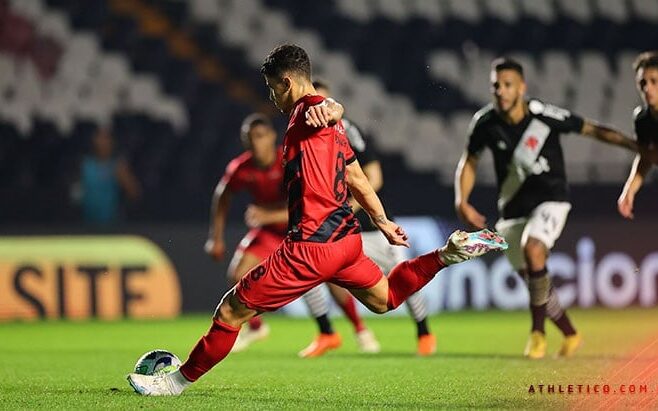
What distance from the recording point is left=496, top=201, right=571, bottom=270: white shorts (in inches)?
376

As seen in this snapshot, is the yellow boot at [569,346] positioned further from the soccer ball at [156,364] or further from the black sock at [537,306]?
the soccer ball at [156,364]

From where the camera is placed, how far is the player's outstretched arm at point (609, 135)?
9227mm

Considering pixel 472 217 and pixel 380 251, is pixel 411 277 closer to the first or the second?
pixel 472 217

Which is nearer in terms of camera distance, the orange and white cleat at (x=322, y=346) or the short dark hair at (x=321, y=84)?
the short dark hair at (x=321, y=84)

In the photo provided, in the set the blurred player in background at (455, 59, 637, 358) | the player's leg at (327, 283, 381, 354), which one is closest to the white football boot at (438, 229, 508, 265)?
the blurred player in background at (455, 59, 637, 358)

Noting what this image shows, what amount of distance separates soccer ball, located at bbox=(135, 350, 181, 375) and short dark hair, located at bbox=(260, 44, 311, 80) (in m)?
1.65

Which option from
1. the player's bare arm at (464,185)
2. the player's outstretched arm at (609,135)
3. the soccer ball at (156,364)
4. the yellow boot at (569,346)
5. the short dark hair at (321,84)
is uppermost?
the short dark hair at (321,84)

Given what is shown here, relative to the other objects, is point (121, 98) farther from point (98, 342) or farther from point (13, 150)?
point (98, 342)

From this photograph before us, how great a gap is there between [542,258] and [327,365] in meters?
1.80

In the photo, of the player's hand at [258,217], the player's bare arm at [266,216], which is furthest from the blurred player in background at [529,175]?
the player's hand at [258,217]

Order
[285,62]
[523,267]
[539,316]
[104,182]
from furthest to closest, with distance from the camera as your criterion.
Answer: [104,182], [523,267], [539,316], [285,62]

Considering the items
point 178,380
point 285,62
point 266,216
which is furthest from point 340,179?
A: point 266,216

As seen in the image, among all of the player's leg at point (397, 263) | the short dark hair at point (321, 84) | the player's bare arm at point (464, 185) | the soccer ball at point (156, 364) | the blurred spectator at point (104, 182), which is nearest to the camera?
the soccer ball at point (156, 364)

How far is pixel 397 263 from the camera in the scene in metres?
10.3
